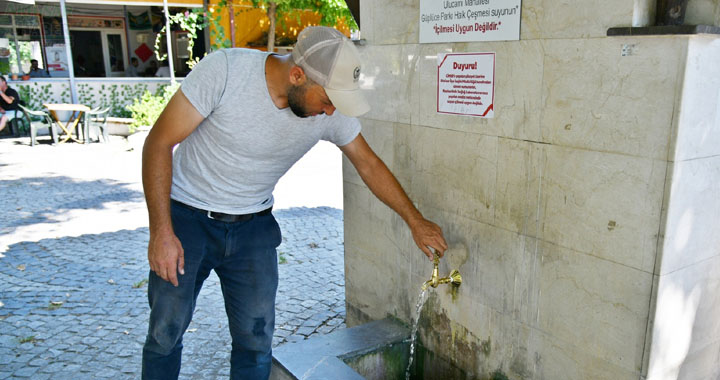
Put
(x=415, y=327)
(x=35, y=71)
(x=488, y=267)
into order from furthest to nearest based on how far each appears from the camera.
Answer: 1. (x=35, y=71)
2. (x=415, y=327)
3. (x=488, y=267)

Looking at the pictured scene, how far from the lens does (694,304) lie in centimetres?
236

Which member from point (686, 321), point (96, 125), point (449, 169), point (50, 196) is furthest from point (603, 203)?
point (96, 125)

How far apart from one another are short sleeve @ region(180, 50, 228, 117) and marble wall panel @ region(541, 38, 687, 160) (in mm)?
1376

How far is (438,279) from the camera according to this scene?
9.77 feet

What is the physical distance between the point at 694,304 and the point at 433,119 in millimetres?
1444

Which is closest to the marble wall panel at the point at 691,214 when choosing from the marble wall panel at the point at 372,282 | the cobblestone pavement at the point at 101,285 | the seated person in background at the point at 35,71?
the marble wall panel at the point at 372,282

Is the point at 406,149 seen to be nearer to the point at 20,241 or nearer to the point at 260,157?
the point at 260,157

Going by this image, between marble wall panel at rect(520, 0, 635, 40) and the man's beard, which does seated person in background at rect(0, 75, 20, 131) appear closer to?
the man's beard

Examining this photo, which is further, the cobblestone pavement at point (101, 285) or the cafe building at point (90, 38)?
the cafe building at point (90, 38)

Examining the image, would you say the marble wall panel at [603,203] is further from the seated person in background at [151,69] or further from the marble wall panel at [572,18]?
the seated person in background at [151,69]

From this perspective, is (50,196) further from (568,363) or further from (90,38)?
(90,38)

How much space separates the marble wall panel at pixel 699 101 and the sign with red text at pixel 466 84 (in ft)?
2.82

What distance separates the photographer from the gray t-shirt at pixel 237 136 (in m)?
2.57

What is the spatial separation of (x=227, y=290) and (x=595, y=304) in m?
1.75
